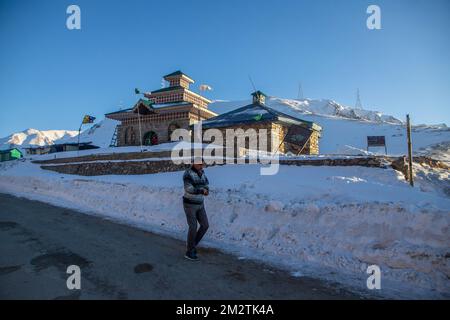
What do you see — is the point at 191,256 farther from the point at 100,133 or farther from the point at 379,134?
the point at 100,133

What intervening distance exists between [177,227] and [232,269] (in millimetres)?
3823

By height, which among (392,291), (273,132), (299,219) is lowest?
(392,291)

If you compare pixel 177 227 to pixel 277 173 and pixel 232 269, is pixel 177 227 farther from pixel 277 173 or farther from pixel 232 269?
pixel 277 173

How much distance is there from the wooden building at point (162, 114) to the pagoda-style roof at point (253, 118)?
12.7ft

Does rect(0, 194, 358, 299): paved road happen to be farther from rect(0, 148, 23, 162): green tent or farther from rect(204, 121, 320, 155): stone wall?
rect(0, 148, 23, 162): green tent

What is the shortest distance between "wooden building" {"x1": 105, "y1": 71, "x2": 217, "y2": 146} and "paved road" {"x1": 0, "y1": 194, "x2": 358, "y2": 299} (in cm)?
1999

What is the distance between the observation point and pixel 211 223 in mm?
8312

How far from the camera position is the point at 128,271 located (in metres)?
5.00

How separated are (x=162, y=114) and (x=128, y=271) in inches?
980

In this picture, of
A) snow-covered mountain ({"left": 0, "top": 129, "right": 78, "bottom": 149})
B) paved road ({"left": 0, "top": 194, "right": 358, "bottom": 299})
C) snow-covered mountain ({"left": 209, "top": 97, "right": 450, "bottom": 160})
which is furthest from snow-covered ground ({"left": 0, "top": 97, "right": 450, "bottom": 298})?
snow-covered mountain ({"left": 0, "top": 129, "right": 78, "bottom": 149})

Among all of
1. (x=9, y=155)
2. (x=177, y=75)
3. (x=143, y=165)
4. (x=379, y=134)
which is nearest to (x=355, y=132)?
(x=379, y=134)

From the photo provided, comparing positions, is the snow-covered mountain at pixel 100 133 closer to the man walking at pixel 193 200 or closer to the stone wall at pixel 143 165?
the stone wall at pixel 143 165

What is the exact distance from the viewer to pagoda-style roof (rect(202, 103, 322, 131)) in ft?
70.6
